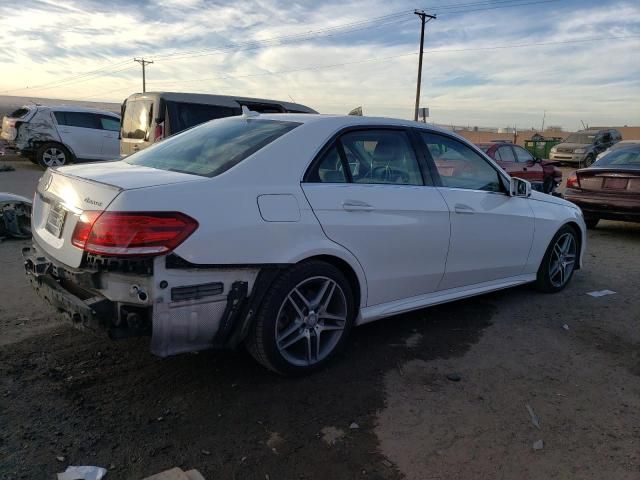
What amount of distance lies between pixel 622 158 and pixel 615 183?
2.57 feet

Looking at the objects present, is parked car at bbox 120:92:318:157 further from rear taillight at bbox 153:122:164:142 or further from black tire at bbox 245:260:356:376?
black tire at bbox 245:260:356:376

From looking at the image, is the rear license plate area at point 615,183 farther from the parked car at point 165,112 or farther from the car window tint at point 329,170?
the car window tint at point 329,170

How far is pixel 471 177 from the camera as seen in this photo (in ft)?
14.9

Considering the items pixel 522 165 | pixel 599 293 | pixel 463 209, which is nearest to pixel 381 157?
pixel 463 209

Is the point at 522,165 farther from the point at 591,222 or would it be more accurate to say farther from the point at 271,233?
the point at 271,233

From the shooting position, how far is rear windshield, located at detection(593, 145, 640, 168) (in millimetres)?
8745

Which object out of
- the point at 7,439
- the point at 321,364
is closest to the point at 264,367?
the point at 321,364

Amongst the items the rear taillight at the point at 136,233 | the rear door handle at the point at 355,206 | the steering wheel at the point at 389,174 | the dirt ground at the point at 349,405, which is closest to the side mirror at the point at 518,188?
the dirt ground at the point at 349,405

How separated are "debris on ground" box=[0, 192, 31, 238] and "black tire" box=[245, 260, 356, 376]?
5.10 meters

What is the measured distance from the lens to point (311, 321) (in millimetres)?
3455

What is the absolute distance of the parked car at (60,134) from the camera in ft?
48.6

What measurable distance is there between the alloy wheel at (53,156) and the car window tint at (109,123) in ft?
4.38

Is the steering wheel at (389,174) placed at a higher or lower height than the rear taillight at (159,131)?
lower

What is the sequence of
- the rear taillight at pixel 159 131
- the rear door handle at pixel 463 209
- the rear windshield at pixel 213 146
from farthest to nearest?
the rear taillight at pixel 159 131 < the rear door handle at pixel 463 209 < the rear windshield at pixel 213 146
